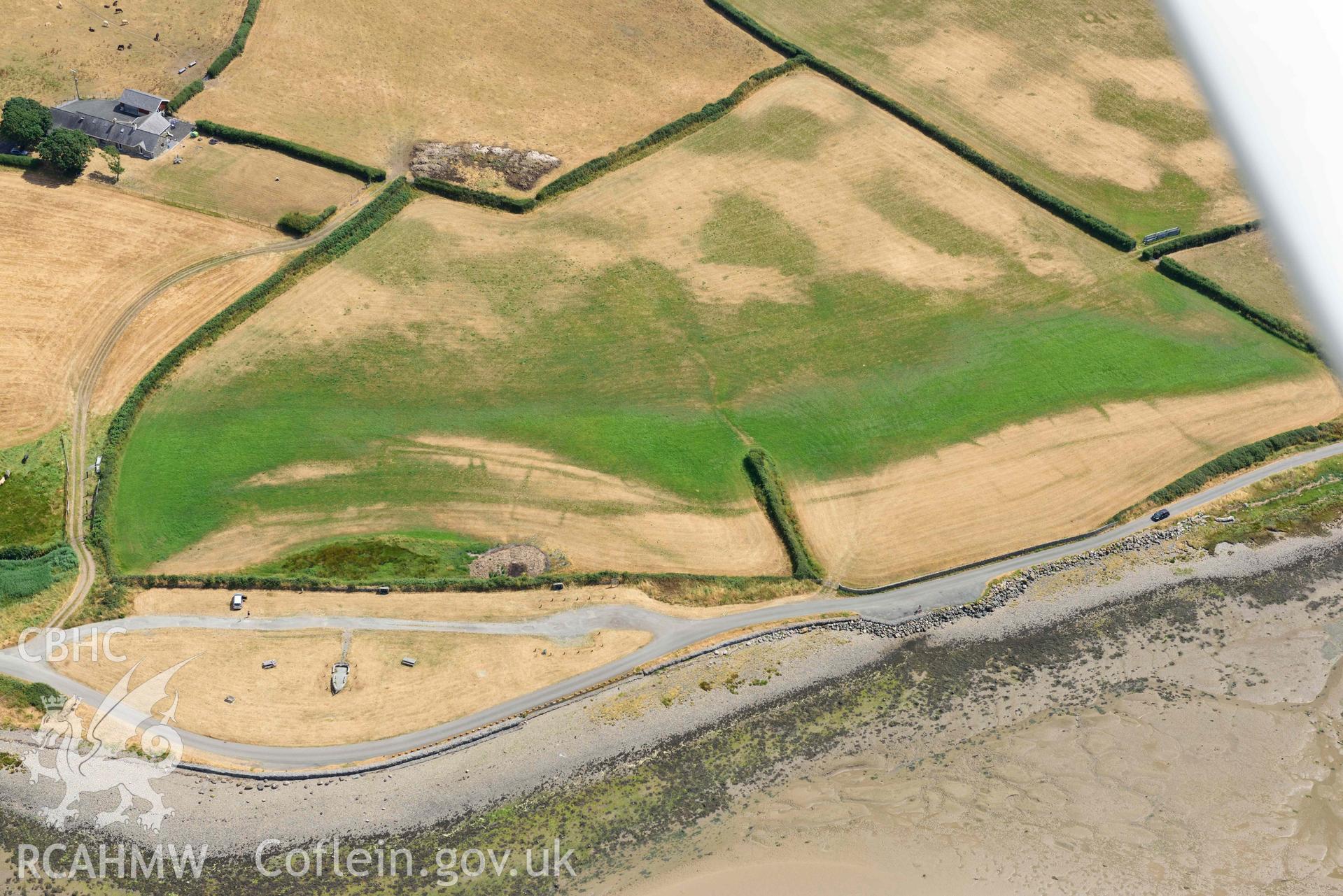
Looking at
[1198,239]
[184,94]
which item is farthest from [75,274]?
[1198,239]

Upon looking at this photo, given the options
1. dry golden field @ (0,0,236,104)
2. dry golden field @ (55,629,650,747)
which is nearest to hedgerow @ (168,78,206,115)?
dry golden field @ (0,0,236,104)

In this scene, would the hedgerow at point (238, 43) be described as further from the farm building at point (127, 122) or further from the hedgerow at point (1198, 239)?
the hedgerow at point (1198, 239)

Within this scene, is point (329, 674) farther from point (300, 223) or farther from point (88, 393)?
point (300, 223)

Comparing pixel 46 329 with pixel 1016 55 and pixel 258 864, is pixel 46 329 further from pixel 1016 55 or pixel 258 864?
pixel 1016 55

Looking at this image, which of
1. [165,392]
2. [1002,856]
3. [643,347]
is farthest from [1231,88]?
[165,392]

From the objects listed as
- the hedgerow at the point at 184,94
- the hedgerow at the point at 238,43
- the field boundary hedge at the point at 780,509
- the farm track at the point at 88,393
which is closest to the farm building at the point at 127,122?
the hedgerow at the point at 184,94
